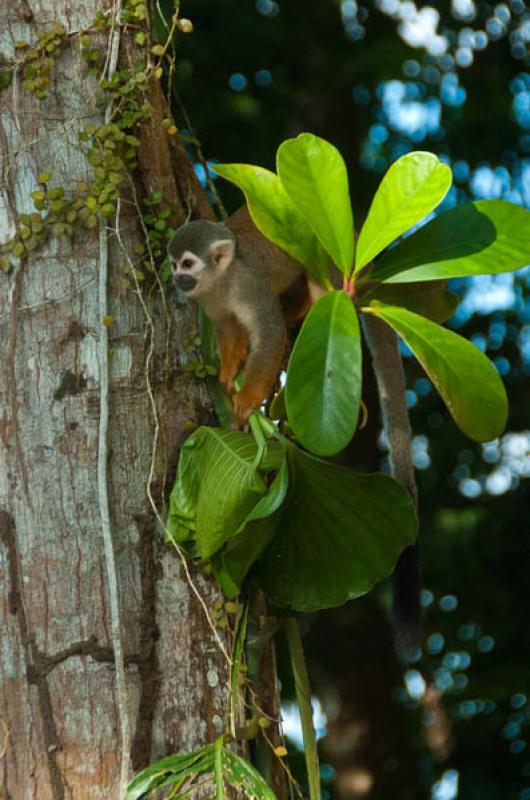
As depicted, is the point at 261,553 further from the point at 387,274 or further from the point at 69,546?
the point at 387,274

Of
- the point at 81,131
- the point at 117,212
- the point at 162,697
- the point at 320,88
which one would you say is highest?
the point at 320,88

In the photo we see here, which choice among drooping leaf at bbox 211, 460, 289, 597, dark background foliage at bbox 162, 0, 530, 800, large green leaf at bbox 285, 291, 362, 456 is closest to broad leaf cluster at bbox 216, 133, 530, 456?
large green leaf at bbox 285, 291, 362, 456

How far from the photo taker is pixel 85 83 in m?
2.22

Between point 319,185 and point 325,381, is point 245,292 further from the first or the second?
point 325,381

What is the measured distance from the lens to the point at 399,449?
268 centimetres

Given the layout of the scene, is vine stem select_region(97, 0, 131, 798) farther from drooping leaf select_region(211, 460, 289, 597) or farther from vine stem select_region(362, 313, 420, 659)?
vine stem select_region(362, 313, 420, 659)

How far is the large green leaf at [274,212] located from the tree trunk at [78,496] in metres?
0.35

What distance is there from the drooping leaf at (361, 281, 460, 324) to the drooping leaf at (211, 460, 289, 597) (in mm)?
437

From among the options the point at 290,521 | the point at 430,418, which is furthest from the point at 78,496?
the point at 430,418

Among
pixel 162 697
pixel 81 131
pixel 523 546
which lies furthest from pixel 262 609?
pixel 523 546

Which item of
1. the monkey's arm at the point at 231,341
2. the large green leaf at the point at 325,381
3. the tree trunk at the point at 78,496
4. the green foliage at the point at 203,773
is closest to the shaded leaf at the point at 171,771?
the green foliage at the point at 203,773

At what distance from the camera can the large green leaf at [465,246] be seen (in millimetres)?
1831

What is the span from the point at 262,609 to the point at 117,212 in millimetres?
801

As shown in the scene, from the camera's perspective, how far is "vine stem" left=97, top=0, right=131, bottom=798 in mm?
1885
